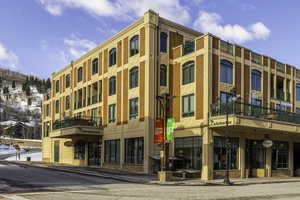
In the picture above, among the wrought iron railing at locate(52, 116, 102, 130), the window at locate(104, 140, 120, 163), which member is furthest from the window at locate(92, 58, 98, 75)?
the window at locate(104, 140, 120, 163)

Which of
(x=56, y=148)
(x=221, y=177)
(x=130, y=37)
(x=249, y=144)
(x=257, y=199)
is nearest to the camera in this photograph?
(x=257, y=199)

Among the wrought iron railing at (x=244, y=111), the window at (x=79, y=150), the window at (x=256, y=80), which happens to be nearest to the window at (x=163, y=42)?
the wrought iron railing at (x=244, y=111)

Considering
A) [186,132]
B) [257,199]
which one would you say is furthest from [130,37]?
[257,199]

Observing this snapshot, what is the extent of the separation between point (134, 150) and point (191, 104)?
23.3ft

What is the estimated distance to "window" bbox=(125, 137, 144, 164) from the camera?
36.0m

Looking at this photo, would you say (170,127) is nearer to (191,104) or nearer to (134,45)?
(191,104)

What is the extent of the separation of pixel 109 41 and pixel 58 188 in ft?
79.0

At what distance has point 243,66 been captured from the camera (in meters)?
36.5

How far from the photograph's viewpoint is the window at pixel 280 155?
38.1 m

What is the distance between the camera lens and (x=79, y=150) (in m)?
48.5

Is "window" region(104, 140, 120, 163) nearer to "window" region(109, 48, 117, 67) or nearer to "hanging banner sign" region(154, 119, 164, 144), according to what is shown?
"window" region(109, 48, 117, 67)

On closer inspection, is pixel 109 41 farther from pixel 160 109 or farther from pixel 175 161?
pixel 175 161

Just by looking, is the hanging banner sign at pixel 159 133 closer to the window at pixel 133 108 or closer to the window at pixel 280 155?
the window at pixel 133 108

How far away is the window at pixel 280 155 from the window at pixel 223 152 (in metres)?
5.91
